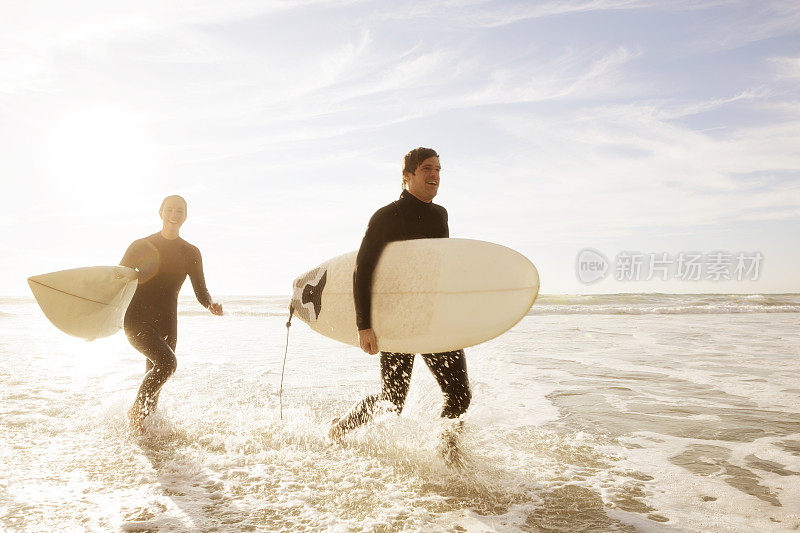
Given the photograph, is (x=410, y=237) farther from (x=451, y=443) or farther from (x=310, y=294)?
(x=451, y=443)

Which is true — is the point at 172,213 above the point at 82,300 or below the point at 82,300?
above

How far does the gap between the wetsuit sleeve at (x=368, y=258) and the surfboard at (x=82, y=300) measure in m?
2.36

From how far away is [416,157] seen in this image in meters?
3.08

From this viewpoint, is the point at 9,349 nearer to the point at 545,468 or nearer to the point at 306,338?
the point at 306,338

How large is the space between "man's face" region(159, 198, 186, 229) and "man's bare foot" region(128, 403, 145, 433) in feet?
4.64

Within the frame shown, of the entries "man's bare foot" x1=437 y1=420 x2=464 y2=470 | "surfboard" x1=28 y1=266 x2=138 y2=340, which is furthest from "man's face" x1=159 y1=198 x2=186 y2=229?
"man's bare foot" x1=437 y1=420 x2=464 y2=470

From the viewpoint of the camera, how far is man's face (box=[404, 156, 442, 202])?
10.00 feet

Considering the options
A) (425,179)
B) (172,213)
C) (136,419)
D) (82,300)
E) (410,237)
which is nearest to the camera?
(425,179)

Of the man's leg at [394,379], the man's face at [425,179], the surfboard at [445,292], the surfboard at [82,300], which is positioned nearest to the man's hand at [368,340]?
the surfboard at [445,292]

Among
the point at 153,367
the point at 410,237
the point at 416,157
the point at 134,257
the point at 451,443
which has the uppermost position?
the point at 416,157

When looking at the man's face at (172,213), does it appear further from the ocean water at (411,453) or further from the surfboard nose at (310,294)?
the ocean water at (411,453)

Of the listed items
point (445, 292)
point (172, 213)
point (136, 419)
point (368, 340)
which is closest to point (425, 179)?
point (445, 292)

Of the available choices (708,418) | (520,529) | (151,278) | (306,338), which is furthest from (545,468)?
(306,338)

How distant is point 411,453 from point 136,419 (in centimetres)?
206
